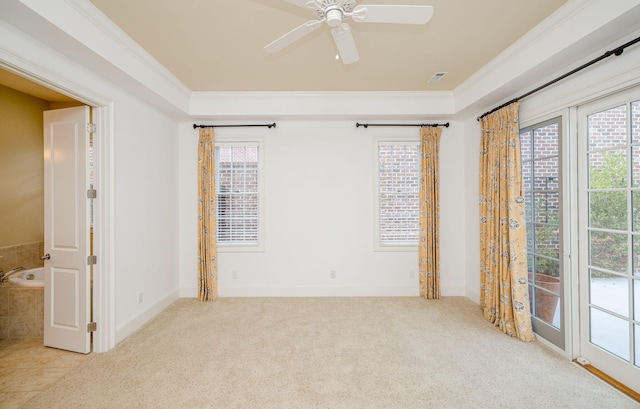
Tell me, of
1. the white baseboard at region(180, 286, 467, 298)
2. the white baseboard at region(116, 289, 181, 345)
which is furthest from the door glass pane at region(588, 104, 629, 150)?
the white baseboard at region(116, 289, 181, 345)

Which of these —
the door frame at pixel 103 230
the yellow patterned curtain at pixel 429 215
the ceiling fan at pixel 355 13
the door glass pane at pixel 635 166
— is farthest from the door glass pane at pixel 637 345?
the door frame at pixel 103 230

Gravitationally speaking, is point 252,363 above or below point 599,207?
below

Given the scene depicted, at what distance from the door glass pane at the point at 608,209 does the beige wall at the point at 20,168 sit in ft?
20.5

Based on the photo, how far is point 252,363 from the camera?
236cm

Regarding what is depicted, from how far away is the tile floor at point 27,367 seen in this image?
201 centimetres

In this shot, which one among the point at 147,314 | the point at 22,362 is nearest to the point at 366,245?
the point at 147,314

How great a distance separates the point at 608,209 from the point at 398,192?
2211mm

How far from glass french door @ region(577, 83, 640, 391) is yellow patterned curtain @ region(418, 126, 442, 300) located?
5.29 ft

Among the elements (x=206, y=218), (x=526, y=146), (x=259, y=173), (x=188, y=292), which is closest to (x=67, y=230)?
(x=206, y=218)

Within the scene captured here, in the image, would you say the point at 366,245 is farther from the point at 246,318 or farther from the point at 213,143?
the point at 213,143

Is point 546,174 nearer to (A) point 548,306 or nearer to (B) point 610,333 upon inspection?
(A) point 548,306

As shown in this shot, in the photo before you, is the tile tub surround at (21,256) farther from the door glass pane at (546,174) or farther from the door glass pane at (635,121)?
the door glass pane at (635,121)

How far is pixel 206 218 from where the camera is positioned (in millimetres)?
3842

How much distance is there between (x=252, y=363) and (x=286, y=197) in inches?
88.8
